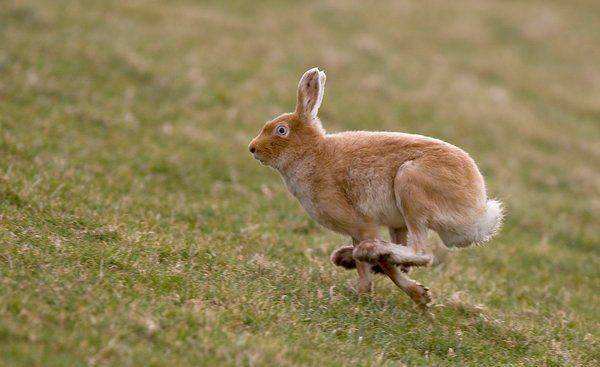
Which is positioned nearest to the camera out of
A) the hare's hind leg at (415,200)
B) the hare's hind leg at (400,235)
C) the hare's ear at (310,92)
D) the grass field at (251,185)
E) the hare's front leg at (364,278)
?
the grass field at (251,185)

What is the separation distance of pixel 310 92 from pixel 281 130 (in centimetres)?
55

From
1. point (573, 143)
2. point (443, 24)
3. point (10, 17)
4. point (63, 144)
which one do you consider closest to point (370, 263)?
point (63, 144)

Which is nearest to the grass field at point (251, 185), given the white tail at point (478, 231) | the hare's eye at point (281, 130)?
the white tail at point (478, 231)

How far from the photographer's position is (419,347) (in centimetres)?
736

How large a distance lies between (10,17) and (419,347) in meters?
14.2

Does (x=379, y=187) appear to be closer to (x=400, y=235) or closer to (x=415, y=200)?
(x=415, y=200)

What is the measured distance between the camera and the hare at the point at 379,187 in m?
7.74

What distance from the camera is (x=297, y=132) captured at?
8.73 metres

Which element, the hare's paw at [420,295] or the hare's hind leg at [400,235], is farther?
the hare's hind leg at [400,235]

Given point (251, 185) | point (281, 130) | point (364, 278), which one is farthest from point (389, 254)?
point (251, 185)

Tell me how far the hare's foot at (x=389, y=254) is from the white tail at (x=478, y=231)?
448mm

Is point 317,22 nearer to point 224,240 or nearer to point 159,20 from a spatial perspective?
point 159,20

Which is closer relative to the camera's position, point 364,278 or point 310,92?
point 364,278

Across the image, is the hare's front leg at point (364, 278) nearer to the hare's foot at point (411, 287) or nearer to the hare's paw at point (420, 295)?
the hare's foot at point (411, 287)
